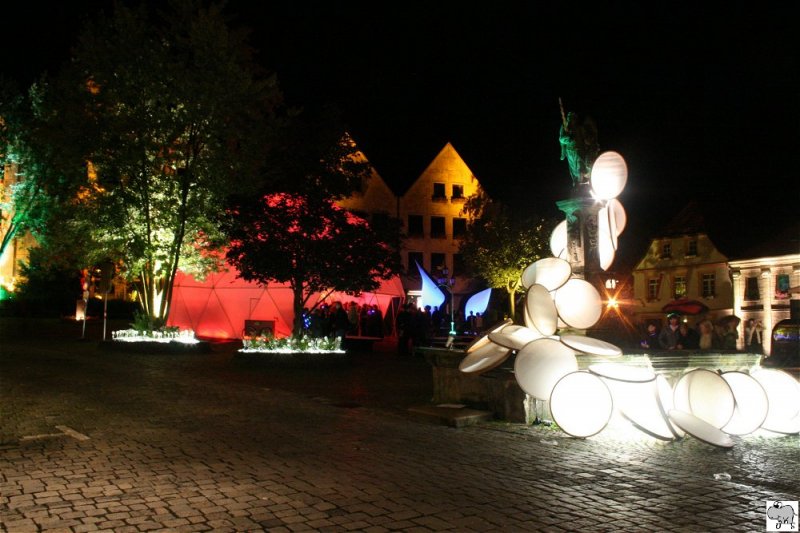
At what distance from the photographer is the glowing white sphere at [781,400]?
9.59 m

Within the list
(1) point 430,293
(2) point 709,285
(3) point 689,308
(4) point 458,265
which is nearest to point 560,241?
(1) point 430,293

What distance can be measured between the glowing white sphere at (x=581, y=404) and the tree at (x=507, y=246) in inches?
1346

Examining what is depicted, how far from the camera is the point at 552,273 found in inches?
452

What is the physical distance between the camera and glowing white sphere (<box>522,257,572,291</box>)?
11.3 m

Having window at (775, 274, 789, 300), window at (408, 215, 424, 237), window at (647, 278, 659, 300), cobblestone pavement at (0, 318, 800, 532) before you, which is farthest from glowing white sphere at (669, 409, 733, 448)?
window at (647, 278, 659, 300)

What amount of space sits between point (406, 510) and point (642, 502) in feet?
6.86

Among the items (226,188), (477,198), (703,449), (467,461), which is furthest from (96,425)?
(477,198)

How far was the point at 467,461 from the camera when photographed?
291 inches

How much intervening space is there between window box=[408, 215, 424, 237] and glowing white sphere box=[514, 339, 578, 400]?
39.4 m

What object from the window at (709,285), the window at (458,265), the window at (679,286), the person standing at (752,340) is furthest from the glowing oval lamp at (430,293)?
the window at (679,286)

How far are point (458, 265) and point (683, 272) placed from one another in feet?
55.9

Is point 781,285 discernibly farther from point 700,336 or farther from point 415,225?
point 700,336

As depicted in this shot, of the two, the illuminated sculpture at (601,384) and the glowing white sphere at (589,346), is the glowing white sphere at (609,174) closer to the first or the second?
the illuminated sculpture at (601,384)

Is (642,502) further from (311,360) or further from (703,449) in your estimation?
(311,360)
